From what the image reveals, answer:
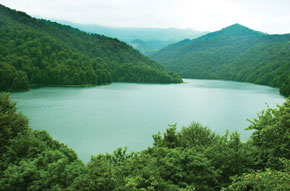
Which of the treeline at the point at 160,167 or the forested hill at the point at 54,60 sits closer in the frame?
the treeline at the point at 160,167

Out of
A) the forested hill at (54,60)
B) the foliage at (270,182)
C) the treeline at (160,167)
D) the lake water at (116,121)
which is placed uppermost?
the forested hill at (54,60)

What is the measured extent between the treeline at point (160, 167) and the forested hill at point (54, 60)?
61.0 metres

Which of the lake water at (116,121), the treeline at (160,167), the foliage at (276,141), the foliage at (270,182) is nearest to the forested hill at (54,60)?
the lake water at (116,121)

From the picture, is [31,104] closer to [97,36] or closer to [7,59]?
[7,59]

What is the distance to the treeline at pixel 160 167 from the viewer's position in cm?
868

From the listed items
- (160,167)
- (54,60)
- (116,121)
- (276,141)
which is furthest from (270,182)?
(54,60)

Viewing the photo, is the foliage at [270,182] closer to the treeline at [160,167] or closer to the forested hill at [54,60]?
the treeline at [160,167]

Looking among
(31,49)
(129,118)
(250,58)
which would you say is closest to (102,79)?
(31,49)

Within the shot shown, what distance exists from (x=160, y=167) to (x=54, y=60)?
10127cm

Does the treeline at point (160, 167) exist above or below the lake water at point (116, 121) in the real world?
above

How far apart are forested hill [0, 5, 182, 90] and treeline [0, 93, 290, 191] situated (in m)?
61.0

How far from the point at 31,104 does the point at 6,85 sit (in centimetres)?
2477

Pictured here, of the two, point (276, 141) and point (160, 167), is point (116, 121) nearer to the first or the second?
point (160, 167)

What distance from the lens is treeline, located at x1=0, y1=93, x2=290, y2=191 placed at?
8680mm
